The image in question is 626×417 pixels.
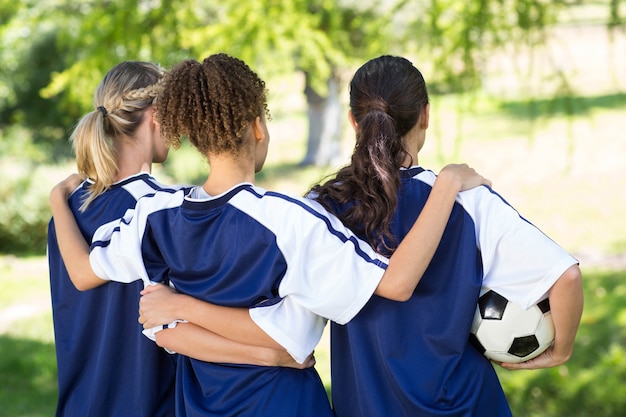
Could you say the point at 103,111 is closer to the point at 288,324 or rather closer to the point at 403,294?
the point at 288,324

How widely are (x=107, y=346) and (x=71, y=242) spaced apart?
0.33 metres

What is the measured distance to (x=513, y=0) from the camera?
4062mm

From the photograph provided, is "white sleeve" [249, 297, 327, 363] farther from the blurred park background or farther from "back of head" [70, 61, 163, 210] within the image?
"back of head" [70, 61, 163, 210]

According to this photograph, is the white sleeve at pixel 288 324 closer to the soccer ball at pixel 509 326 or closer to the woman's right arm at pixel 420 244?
the woman's right arm at pixel 420 244

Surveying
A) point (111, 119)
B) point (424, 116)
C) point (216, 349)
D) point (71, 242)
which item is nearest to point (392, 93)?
point (424, 116)

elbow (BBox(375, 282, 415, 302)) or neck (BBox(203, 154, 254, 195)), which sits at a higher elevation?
neck (BBox(203, 154, 254, 195))

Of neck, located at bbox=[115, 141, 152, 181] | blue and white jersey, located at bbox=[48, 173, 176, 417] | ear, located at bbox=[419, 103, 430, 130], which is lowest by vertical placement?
blue and white jersey, located at bbox=[48, 173, 176, 417]

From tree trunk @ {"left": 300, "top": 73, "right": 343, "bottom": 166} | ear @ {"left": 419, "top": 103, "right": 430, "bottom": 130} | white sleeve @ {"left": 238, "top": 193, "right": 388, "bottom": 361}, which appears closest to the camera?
white sleeve @ {"left": 238, "top": 193, "right": 388, "bottom": 361}

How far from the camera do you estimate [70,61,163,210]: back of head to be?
2.54 meters

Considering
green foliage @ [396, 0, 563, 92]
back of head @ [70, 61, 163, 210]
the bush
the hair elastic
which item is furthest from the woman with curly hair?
the bush

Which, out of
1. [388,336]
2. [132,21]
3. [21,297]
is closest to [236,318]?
[388,336]

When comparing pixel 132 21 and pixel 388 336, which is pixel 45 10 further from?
pixel 388 336

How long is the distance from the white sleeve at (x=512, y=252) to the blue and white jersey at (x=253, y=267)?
27 cm

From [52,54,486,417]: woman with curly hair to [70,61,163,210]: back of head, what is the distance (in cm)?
34
